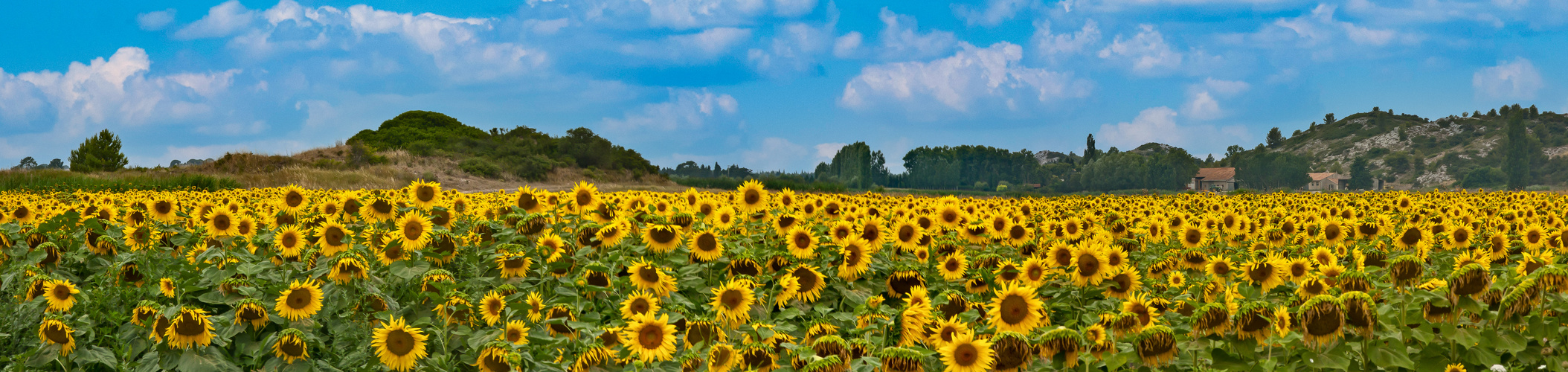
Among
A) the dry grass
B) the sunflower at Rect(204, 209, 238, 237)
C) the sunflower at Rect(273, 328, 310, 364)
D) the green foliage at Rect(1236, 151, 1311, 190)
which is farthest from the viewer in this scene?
the green foliage at Rect(1236, 151, 1311, 190)

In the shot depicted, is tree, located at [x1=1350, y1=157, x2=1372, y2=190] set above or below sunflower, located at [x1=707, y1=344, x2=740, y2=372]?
above

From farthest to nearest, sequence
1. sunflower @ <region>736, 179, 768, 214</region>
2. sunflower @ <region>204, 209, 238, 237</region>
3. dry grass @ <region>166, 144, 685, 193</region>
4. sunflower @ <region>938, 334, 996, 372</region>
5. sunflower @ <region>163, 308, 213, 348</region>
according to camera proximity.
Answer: dry grass @ <region>166, 144, 685, 193</region>
sunflower @ <region>736, 179, 768, 214</region>
sunflower @ <region>204, 209, 238, 237</region>
sunflower @ <region>163, 308, 213, 348</region>
sunflower @ <region>938, 334, 996, 372</region>

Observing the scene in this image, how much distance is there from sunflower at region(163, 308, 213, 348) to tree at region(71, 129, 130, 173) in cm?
6574

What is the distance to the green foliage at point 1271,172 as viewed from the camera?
122556 mm

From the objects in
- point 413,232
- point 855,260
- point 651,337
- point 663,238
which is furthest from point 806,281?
point 413,232

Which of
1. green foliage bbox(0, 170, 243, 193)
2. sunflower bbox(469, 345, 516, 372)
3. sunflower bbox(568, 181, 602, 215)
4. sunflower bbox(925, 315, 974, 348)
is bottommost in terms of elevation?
sunflower bbox(469, 345, 516, 372)

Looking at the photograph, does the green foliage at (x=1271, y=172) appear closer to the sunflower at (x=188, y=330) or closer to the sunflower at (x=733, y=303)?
the sunflower at (x=733, y=303)

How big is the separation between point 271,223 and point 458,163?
4372cm

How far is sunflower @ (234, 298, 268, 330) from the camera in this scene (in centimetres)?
470

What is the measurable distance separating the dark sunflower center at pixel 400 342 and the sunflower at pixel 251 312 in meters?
1.16

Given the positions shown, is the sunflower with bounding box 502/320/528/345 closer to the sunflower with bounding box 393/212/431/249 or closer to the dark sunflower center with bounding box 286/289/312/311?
the dark sunflower center with bounding box 286/289/312/311

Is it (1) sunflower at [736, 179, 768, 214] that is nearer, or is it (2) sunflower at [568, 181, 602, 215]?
(2) sunflower at [568, 181, 602, 215]

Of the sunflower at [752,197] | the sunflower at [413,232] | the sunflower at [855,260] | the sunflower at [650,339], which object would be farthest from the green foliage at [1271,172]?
the sunflower at [650,339]

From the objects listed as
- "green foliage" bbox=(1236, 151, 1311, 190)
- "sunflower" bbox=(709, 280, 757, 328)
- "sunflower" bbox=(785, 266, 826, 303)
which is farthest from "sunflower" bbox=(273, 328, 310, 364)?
"green foliage" bbox=(1236, 151, 1311, 190)
